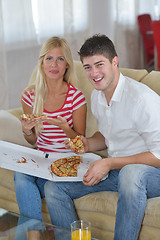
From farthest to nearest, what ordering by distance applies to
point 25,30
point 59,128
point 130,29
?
point 130,29, point 25,30, point 59,128

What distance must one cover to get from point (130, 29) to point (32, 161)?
4032 millimetres

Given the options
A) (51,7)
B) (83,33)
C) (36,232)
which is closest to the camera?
(36,232)

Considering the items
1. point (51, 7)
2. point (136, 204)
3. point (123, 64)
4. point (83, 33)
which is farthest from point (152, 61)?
point (136, 204)

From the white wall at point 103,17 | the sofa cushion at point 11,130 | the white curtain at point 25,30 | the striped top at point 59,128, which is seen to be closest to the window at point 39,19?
the white curtain at point 25,30

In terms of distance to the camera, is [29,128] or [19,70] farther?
[19,70]

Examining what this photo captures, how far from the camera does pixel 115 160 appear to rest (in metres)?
1.69

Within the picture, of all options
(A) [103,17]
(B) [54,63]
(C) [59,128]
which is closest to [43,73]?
(B) [54,63]

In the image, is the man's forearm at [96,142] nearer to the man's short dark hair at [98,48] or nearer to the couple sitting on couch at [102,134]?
the couple sitting on couch at [102,134]

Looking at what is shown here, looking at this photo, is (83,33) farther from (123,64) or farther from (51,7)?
(123,64)

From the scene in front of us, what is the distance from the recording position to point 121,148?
71.1 inches

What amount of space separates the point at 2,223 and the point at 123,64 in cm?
417

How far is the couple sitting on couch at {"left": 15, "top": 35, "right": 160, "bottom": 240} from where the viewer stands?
1584 millimetres

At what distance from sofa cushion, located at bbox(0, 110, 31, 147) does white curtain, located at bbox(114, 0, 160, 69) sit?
335cm

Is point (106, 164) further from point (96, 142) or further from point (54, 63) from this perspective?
point (54, 63)
